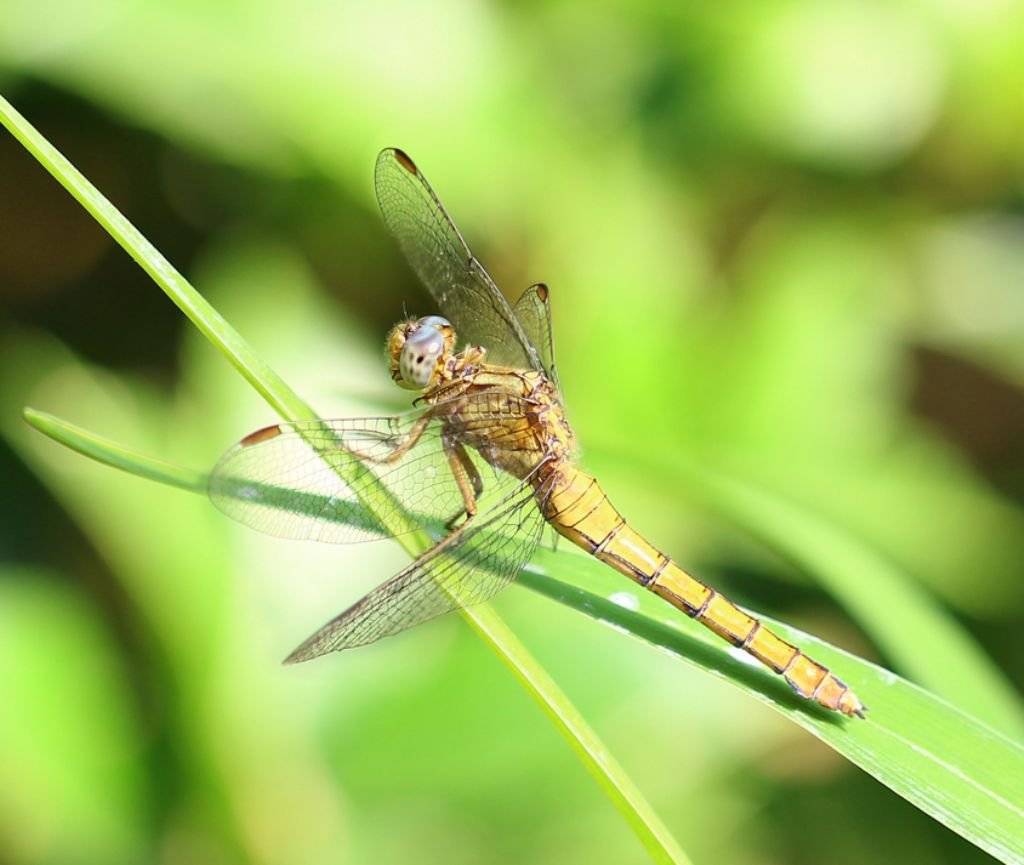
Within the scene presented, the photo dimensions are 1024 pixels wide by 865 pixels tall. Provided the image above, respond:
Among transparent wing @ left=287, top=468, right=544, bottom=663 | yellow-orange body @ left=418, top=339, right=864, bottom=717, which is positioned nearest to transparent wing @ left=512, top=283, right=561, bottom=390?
yellow-orange body @ left=418, top=339, right=864, bottom=717

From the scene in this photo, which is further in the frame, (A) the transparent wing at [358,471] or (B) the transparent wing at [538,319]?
(B) the transparent wing at [538,319]

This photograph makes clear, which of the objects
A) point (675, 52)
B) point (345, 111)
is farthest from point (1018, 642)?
point (345, 111)

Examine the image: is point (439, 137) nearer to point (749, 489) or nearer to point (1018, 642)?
point (749, 489)

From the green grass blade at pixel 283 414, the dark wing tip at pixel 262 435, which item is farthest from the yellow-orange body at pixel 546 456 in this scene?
the green grass blade at pixel 283 414

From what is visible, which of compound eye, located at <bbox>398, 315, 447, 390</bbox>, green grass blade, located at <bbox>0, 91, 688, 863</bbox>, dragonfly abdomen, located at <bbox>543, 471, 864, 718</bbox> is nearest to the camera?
green grass blade, located at <bbox>0, 91, 688, 863</bbox>

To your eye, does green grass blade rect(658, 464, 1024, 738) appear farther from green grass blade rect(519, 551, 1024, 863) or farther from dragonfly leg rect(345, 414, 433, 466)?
dragonfly leg rect(345, 414, 433, 466)

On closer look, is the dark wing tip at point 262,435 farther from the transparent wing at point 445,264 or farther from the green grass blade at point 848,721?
the transparent wing at point 445,264

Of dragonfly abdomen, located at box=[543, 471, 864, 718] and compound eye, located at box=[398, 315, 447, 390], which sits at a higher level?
compound eye, located at box=[398, 315, 447, 390]

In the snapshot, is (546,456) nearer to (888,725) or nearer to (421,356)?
(421,356)
